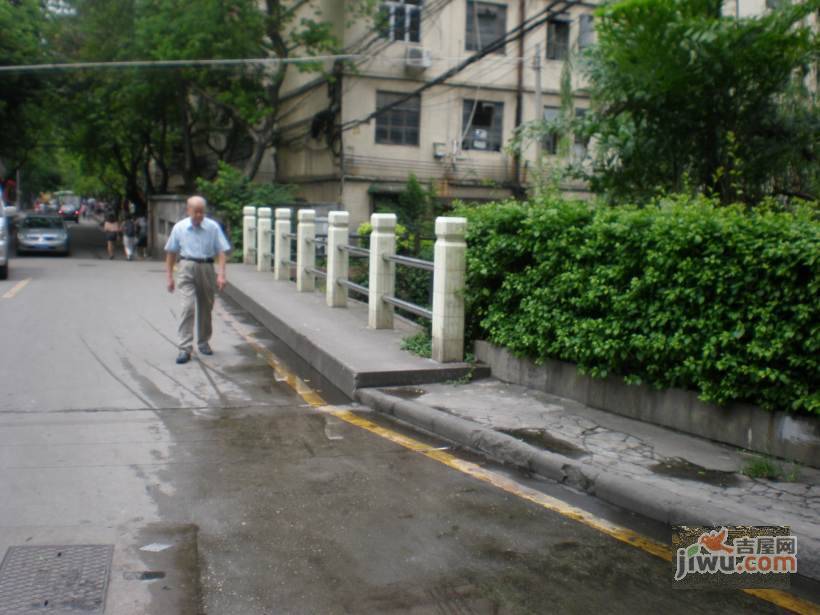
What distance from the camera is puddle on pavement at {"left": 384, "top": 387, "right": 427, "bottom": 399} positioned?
28.5ft

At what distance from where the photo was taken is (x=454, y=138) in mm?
32188

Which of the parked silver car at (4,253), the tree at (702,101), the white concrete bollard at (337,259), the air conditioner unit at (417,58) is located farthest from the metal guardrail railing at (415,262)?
the air conditioner unit at (417,58)

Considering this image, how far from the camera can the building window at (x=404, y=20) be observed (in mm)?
30875

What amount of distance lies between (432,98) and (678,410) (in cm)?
2578

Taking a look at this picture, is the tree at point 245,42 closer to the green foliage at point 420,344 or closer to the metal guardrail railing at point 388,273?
the metal guardrail railing at point 388,273

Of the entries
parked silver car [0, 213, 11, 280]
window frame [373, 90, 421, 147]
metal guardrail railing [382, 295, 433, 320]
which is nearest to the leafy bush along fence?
metal guardrail railing [382, 295, 433, 320]

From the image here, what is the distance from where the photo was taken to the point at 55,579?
4508mm

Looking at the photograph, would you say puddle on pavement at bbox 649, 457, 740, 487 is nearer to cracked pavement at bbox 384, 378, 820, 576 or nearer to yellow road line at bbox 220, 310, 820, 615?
cracked pavement at bbox 384, 378, 820, 576

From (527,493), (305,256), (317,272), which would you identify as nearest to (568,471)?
(527,493)

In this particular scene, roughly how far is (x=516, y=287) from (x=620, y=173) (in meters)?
5.94

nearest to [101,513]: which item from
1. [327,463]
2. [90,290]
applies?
[327,463]

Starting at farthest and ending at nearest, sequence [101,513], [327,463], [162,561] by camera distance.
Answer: [327,463], [101,513], [162,561]

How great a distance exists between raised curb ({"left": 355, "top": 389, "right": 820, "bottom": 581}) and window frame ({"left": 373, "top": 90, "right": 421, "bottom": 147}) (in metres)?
24.1

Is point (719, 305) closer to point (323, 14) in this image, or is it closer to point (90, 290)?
point (90, 290)
